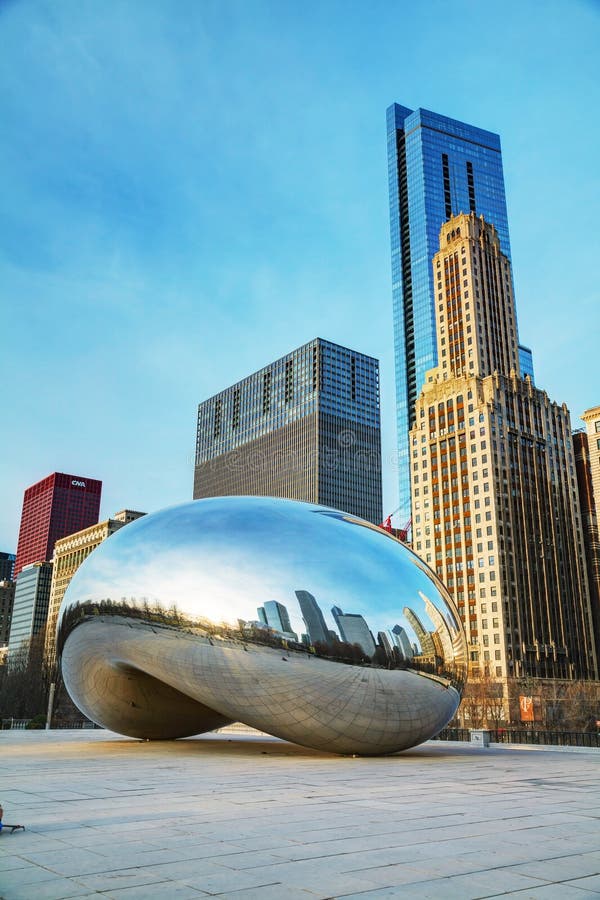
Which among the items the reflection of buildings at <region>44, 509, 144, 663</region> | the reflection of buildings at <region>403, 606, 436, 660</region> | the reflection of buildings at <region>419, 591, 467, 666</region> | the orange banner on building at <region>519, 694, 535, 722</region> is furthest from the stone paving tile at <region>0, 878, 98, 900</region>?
the reflection of buildings at <region>44, 509, 144, 663</region>

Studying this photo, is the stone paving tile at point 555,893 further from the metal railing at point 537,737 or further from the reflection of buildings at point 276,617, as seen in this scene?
the metal railing at point 537,737

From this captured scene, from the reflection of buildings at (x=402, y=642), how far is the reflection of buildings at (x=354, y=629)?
56cm

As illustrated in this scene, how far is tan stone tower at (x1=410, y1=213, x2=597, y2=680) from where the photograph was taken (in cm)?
10700

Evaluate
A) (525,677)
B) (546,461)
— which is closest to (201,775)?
(525,677)

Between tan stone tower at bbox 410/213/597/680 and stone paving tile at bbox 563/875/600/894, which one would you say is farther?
tan stone tower at bbox 410/213/597/680

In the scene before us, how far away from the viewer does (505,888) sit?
559 cm

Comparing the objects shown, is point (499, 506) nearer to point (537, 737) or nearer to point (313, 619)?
point (537, 737)

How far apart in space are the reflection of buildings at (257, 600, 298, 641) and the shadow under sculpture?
0.02m

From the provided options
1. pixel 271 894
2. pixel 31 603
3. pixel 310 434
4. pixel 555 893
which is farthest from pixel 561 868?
pixel 31 603

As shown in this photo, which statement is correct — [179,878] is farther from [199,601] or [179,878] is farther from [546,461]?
[546,461]

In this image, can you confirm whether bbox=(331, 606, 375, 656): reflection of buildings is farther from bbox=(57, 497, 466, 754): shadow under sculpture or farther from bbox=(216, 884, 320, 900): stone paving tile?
bbox=(216, 884, 320, 900): stone paving tile

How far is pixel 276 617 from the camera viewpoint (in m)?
14.4

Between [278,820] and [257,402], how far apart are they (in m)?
185

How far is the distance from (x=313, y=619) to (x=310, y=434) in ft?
514
